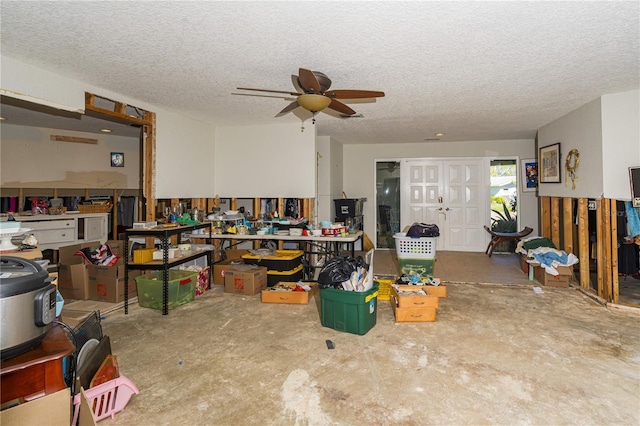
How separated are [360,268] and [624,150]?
340 centimetres

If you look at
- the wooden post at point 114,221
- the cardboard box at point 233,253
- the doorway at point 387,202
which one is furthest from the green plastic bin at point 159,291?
the doorway at point 387,202

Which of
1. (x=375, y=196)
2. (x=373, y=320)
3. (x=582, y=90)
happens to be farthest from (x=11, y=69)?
(x=375, y=196)

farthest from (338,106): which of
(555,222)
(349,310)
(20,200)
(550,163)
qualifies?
(20,200)

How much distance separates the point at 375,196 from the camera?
298 inches

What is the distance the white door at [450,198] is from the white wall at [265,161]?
2978mm

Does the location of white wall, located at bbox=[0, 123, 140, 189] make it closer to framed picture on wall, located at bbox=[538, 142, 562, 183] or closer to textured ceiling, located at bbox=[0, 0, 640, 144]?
textured ceiling, located at bbox=[0, 0, 640, 144]

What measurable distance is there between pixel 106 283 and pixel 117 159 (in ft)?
12.6

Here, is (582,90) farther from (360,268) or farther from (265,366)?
(265,366)

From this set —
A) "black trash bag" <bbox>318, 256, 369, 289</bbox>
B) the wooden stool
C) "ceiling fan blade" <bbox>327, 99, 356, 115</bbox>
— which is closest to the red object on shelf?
"black trash bag" <bbox>318, 256, 369, 289</bbox>

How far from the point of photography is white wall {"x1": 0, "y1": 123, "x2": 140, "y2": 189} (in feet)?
18.2

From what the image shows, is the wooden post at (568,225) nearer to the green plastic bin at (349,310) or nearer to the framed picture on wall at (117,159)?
the green plastic bin at (349,310)

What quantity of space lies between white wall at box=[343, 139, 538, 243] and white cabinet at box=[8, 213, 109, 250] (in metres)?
5.04

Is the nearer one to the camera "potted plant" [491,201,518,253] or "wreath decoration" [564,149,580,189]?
"wreath decoration" [564,149,580,189]

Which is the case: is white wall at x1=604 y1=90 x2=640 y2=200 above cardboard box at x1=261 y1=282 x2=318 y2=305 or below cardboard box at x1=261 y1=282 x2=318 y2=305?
above
